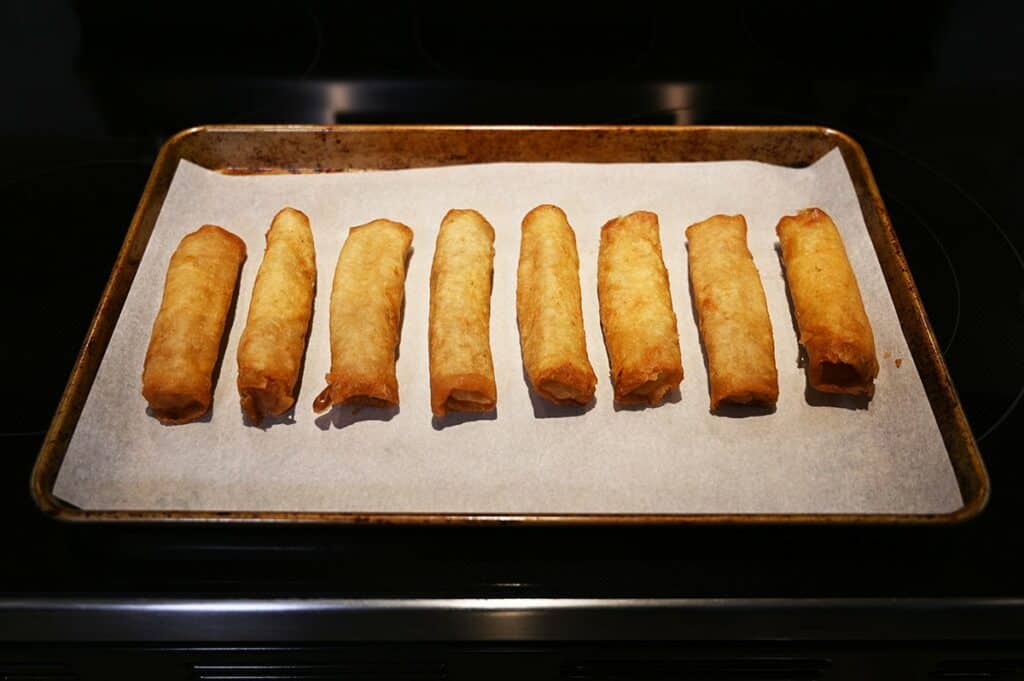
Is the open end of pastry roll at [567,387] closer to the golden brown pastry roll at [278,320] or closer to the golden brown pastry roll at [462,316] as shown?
the golden brown pastry roll at [462,316]

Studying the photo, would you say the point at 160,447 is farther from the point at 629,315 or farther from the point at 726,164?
the point at 726,164

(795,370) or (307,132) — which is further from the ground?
(307,132)

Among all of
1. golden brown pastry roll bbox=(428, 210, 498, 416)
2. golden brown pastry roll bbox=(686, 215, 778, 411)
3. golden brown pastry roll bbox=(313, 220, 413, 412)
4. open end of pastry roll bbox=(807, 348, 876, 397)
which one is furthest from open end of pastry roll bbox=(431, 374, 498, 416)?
open end of pastry roll bbox=(807, 348, 876, 397)

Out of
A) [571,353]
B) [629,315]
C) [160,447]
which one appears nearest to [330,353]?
[160,447]

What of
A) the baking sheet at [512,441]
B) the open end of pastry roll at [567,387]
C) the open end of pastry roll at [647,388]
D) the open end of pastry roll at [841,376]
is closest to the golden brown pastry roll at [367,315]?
the baking sheet at [512,441]

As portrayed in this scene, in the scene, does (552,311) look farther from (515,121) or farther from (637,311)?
(515,121)

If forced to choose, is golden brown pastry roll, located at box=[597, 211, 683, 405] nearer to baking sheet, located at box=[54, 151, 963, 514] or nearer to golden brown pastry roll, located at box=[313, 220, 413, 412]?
baking sheet, located at box=[54, 151, 963, 514]

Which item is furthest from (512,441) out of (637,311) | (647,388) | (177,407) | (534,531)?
(177,407)
